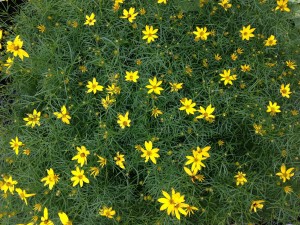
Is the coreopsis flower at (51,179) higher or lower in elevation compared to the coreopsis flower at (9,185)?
higher

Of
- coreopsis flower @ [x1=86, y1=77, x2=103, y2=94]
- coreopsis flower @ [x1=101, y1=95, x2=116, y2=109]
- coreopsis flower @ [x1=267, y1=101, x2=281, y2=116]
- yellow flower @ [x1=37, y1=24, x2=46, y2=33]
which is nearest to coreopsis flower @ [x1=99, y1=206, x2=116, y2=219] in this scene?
coreopsis flower @ [x1=101, y1=95, x2=116, y2=109]

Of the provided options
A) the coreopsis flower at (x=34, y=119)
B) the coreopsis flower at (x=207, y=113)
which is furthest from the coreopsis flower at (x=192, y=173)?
the coreopsis flower at (x=34, y=119)

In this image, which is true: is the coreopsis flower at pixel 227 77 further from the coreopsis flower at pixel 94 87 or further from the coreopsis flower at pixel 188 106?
the coreopsis flower at pixel 94 87

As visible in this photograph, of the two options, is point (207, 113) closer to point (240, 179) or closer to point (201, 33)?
point (240, 179)

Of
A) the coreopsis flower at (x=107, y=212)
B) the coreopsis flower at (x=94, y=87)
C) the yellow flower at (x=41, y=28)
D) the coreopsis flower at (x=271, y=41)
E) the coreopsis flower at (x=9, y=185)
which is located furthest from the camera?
the yellow flower at (x=41, y=28)

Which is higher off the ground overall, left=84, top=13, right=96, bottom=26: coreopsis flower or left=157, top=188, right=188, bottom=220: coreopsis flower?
left=84, top=13, right=96, bottom=26: coreopsis flower

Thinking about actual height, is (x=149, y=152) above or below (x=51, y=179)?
above

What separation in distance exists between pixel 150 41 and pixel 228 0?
702mm

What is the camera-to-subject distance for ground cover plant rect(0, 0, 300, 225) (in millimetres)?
2102

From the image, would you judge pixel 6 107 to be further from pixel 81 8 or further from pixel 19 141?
pixel 81 8

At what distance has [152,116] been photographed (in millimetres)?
2229

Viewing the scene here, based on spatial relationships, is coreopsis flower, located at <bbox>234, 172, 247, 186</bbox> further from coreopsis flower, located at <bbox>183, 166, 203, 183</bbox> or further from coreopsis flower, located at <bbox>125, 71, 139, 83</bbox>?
coreopsis flower, located at <bbox>125, 71, 139, 83</bbox>

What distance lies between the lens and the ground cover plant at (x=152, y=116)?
82.7 inches

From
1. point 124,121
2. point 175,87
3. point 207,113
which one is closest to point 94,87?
point 124,121
